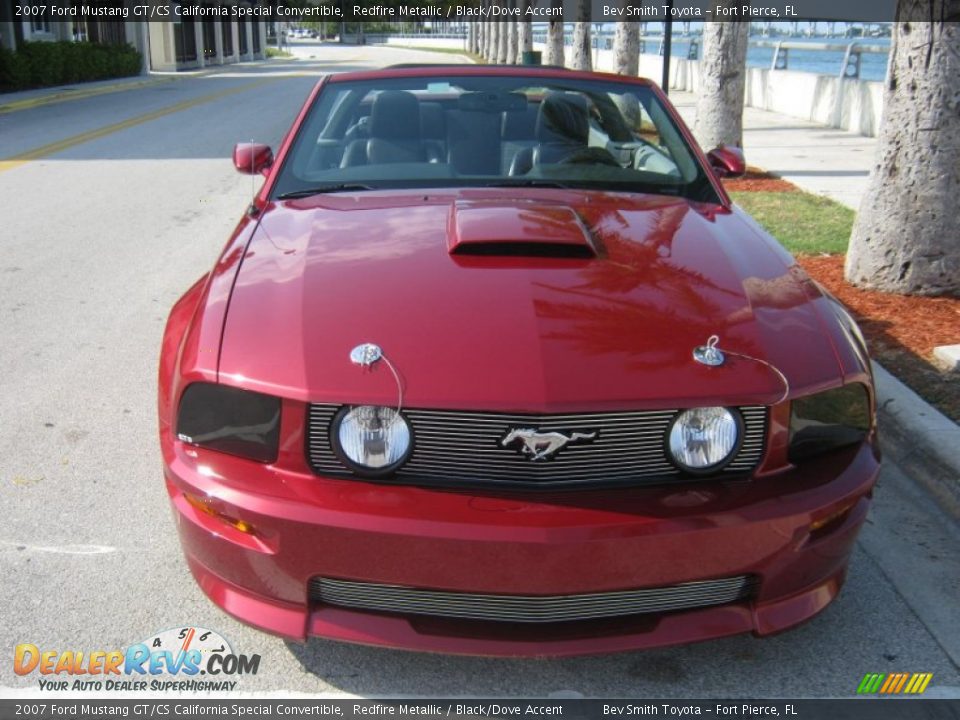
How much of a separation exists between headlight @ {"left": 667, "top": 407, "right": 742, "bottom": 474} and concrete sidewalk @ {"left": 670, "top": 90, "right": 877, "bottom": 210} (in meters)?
6.97

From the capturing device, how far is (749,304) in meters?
2.74

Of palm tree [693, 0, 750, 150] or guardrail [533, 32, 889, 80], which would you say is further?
guardrail [533, 32, 889, 80]

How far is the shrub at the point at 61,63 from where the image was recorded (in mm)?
26359

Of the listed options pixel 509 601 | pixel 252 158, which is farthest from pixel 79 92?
pixel 509 601

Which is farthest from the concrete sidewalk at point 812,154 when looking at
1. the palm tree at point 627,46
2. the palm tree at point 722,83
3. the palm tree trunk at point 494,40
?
the palm tree trunk at point 494,40

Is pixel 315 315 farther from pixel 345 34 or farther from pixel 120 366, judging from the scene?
pixel 345 34

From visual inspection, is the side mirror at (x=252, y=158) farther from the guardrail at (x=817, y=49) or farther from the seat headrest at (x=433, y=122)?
the guardrail at (x=817, y=49)

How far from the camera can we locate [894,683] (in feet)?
8.71

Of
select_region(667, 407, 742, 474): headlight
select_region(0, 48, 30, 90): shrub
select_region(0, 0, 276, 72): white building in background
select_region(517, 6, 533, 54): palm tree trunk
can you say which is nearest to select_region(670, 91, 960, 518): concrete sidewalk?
select_region(667, 407, 742, 474): headlight

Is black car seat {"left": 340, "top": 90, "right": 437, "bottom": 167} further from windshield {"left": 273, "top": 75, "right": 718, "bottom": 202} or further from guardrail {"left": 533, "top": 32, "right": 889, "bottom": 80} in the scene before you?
guardrail {"left": 533, "top": 32, "right": 889, "bottom": 80}

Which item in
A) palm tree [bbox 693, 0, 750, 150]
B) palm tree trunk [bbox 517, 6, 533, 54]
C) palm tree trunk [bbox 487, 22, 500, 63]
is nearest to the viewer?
palm tree [bbox 693, 0, 750, 150]

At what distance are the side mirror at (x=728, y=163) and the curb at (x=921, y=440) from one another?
3.84 ft

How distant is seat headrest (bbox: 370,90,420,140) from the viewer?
402 centimetres

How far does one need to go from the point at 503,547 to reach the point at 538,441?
26cm
